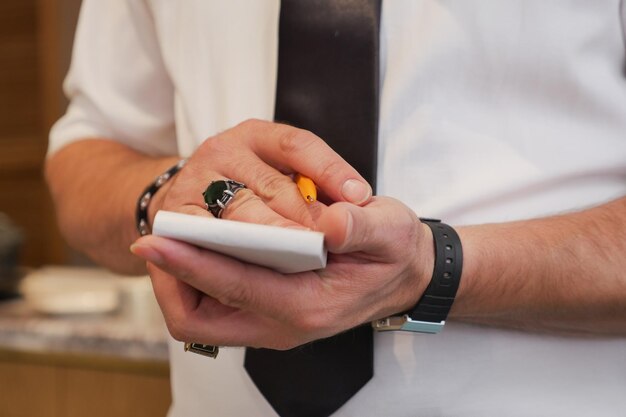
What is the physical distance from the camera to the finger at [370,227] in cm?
52

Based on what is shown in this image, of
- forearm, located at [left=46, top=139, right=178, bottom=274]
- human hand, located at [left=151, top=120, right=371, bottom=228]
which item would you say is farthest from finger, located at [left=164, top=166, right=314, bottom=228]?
forearm, located at [left=46, top=139, right=178, bottom=274]

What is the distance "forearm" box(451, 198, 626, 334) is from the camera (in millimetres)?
693

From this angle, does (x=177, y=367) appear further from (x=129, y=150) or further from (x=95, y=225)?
(x=129, y=150)

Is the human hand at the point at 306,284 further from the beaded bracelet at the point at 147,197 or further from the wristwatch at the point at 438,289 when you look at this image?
the beaded bracelet at the point at 147,197

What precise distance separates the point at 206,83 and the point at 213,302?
0.35 m

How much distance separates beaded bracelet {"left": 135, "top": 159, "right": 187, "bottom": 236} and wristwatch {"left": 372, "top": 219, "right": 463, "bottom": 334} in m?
0.30

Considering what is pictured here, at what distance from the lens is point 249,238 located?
0.51 m

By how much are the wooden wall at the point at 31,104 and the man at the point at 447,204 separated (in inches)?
87.9

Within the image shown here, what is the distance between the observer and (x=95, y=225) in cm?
97

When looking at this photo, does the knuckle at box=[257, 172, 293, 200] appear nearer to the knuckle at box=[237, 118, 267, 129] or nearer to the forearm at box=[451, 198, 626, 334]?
the knuckle at box=[237, 118, 267, 129]

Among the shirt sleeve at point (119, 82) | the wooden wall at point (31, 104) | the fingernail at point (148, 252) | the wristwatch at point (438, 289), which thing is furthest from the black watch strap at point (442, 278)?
the wooden wall at point (31, 104)

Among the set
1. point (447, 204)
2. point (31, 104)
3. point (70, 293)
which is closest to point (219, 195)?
point (447, 204)

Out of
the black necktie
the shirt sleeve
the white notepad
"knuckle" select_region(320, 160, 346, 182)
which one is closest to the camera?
the white notepad

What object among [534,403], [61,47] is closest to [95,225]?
[534,403]
